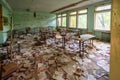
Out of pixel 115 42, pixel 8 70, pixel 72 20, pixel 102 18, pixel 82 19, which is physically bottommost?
pixel 8 70

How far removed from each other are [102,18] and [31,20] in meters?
8.59

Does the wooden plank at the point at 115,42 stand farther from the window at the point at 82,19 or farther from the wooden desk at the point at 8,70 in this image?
the window at the point at 82,19

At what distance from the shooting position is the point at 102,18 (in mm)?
7648

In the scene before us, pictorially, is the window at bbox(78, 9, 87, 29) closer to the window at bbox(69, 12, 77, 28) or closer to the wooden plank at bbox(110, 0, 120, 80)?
the window at bbox(69, 12, 77, 28)

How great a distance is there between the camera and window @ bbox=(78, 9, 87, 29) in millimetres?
9247

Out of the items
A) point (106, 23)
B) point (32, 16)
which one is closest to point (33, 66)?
point (106, 23)

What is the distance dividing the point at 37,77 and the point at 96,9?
673 centimetres

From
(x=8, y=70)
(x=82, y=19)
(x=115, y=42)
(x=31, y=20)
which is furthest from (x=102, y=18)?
(x=31, y=20)

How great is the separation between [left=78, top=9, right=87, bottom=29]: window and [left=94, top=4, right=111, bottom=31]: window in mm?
1356

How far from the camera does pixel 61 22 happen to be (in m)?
13.9

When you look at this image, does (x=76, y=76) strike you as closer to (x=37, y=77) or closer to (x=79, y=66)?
(x=79, y=66)

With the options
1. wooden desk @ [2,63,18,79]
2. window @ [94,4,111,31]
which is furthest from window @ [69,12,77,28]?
wooden desk @ [2,63,18,79]

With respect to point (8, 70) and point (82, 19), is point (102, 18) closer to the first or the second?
point (82, 19)

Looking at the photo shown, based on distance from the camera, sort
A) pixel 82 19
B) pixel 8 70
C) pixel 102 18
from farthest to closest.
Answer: pixel 82 19 → pixel 102 18 → pixel 8 70
